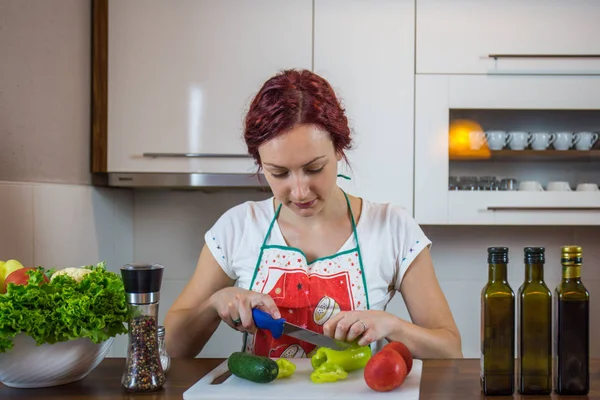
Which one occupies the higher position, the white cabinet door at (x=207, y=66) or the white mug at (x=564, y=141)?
the white cabinet door at (x=207, y=66)

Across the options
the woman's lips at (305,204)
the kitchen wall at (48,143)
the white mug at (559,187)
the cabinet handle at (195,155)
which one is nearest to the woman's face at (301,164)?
the woman's lips at (305,204)

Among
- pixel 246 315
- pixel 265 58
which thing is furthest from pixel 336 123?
pixel 265 58

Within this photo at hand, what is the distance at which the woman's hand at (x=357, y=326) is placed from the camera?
1.21 m

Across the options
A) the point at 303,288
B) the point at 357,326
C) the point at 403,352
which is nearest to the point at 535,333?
the point at 403,352

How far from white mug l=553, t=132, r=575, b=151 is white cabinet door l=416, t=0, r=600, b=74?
0.21 metres

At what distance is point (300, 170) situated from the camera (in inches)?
56.4

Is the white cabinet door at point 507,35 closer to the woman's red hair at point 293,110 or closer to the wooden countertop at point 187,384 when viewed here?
the woman's red hair at point 293,110

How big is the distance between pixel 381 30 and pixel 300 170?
1012 mm

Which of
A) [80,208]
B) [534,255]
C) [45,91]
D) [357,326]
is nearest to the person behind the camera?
[534,255]

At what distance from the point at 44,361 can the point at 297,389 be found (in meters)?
0.39

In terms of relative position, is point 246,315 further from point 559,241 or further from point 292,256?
point 559,241

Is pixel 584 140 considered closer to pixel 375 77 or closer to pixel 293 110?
pixel 375 77

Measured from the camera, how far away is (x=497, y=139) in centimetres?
232

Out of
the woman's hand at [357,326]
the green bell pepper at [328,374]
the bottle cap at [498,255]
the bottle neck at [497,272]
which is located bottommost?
the green bell pepper at [328,374]
